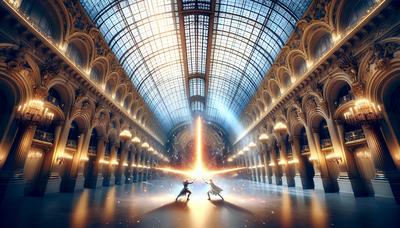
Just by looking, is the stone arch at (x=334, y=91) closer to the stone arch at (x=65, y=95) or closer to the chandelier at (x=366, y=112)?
the chandelier at (x=366, y=112)

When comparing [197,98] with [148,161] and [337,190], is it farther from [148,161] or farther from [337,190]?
[337,190]

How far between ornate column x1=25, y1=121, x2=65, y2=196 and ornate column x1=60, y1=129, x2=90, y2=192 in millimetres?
1851

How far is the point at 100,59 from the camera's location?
57.0 feet

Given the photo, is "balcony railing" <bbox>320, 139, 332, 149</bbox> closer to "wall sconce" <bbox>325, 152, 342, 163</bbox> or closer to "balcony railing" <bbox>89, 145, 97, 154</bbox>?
"wall sconce" <bbox>325, 152, 342, 163</bbox>

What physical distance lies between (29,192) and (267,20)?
2561 cm

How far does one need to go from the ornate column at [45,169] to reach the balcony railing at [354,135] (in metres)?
21.0

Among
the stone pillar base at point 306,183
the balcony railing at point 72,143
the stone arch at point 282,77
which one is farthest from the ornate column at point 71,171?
the stone arch at point 282,77

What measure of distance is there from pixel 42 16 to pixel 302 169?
24682mm

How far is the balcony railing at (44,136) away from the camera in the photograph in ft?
38.9

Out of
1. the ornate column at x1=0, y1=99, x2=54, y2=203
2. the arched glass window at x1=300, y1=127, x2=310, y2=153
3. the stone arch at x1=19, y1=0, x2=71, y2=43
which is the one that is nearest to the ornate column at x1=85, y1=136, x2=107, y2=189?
the ornate column at x1=0, y1=99, x2=54, y2=203

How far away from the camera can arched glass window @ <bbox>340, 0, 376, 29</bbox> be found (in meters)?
10.8

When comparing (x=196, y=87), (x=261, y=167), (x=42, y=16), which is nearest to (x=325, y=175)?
(x=261, y=167)

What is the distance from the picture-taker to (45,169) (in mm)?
12016

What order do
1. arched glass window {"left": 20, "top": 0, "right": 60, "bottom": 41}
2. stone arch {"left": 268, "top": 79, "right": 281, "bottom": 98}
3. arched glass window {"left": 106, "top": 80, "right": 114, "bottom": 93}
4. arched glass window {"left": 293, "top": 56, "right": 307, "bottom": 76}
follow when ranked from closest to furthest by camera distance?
1. arched glass window {"left": 20, "top": 0, "right": 60, "bottom": 41}
2. arched glass window {"left": 293, "top": 56, "right": 307, "bottom": 76}
3. arched glass window {"left": 106, "top": 80, "right": 114, "bottom": 93}
4. stone arch {"left": 268, "top": 79, "right": 281, "bottom": 98}
